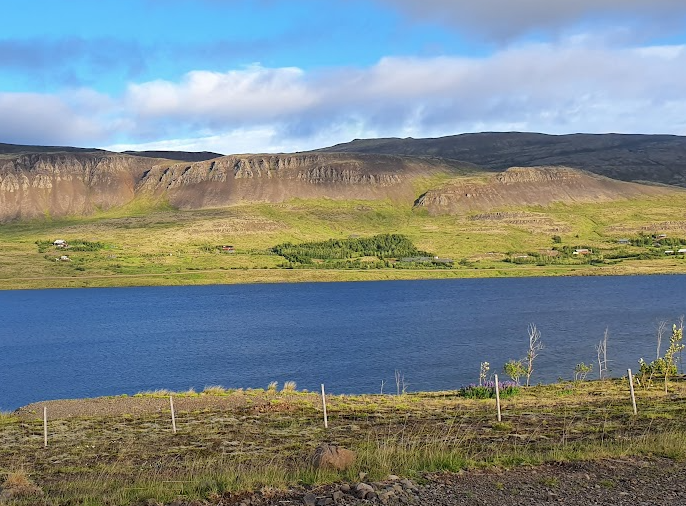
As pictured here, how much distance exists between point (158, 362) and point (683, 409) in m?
66.7

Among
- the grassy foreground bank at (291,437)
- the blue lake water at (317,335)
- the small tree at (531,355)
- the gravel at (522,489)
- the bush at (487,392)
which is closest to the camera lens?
the gravel at (522,489)

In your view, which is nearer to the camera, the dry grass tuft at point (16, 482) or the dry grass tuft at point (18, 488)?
the dry grass tuft at point (18, 488)

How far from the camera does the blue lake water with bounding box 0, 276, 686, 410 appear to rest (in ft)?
238

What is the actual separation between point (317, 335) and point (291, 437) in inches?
3037

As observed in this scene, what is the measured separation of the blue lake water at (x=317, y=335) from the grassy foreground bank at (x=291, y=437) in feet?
80.4

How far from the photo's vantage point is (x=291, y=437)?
27.6 metres

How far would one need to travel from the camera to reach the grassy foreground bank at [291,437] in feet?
60.0

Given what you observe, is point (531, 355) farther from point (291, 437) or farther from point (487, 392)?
point (291, 437)

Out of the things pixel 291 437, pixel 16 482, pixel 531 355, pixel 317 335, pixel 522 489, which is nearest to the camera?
pixel 522 489

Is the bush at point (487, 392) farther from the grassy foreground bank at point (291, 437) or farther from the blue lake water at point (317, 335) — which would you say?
the blue lake water at point (317, 335)

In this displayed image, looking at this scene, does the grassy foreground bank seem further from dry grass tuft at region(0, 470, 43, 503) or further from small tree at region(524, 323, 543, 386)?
small tree at region(524, 323, 543, 386)

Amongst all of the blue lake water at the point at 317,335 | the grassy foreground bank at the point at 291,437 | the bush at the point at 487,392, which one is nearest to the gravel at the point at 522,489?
the grassy foreground bank at the point at 291,437

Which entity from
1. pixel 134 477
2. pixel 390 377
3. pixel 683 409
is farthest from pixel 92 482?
pixel 390 377

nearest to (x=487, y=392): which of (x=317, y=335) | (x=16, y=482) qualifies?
(x=16, y=482)
